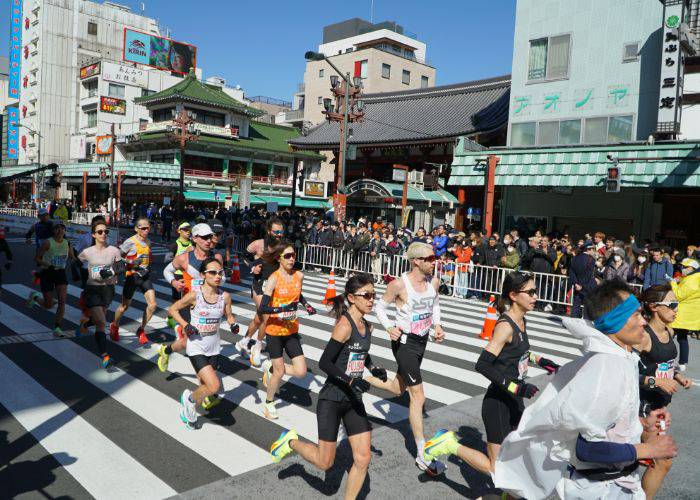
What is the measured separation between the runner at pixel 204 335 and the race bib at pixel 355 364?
1.64 metres

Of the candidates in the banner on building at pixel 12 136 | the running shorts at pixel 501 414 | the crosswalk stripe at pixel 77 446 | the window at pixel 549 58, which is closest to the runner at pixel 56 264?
the crosswalk stripe at pixel 77 446

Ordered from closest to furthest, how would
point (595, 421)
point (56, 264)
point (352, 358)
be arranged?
point (595, 421), point (352, 358), point (56, 264)

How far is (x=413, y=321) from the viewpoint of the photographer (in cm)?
508

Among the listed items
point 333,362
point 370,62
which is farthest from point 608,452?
point 370,62

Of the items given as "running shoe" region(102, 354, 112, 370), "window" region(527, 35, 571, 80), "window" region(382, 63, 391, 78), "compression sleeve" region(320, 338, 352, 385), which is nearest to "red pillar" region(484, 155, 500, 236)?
"window" region(527, 35, 571, 80)

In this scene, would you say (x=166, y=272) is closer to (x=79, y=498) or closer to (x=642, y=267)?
(x=79, y=498)

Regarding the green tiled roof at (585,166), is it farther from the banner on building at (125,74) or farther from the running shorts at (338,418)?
the banner on building at (125,74)

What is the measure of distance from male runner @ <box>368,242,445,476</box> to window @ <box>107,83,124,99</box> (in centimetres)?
6121

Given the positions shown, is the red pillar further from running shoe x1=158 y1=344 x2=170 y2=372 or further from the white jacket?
the white jacket

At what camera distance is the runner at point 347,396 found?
3799 mm

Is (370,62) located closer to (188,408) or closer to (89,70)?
(89,70)

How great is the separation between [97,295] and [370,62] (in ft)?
190

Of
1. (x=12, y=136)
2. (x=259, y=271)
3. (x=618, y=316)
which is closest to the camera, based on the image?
(x=618, y=316)

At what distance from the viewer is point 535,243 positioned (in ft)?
44.8
